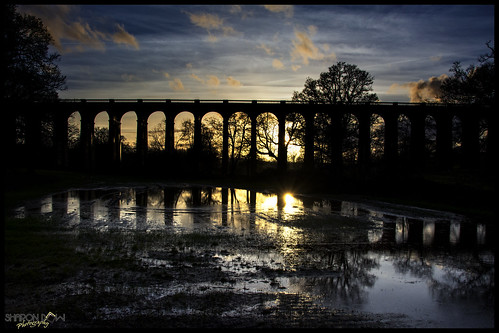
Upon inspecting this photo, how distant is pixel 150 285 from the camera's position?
20.7ft

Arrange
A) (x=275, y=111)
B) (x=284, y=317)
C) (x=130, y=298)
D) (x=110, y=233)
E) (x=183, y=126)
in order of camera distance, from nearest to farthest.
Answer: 1. (x=284, y=317)
2. (x=130, y=298)
3. (x=110, y=233)
4. (x=275, y=111)
5. (x=183, y=126)

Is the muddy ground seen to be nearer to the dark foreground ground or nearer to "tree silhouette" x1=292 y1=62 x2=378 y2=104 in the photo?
the dark foreground ground

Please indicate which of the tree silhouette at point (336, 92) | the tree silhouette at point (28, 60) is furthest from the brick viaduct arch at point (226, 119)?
the tree silhouette at point (28, 60)

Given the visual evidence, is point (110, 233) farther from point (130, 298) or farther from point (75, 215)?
point (130, 298)

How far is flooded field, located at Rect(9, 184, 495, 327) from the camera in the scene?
17.4ft

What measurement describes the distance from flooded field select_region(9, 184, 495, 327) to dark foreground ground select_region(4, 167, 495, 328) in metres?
0.03

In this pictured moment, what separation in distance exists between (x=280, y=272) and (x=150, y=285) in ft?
8.51

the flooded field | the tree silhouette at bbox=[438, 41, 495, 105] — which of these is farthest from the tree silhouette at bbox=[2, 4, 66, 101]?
the tree silhouette at bbox=[438, 41, 495, 105]

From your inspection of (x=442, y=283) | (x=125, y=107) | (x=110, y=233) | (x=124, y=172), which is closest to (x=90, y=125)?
(x=125, y=107)

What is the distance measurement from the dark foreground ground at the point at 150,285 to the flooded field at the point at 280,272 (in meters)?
0.03

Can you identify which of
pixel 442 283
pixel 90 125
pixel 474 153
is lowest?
pixel 442 283

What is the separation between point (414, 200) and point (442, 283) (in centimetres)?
1711

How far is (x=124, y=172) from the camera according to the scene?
154 ft

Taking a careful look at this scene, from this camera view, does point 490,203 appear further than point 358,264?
Yes
